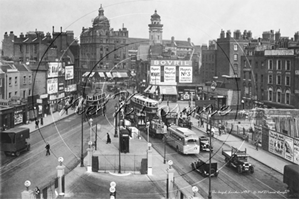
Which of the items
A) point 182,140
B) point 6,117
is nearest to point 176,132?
point 182,140

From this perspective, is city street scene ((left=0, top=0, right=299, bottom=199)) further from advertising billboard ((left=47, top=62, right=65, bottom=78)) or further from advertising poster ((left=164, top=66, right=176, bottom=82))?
advertising billboard ((left=47, top=62, right=65, bottom=78))

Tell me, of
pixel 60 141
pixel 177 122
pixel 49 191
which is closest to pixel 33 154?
pixel 60 141

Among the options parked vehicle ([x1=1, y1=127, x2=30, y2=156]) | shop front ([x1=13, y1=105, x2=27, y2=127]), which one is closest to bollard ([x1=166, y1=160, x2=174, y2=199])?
parked vehicle ([x1=1, y1=127, x2=30, y2=156])

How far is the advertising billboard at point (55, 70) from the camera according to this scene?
23172 mm

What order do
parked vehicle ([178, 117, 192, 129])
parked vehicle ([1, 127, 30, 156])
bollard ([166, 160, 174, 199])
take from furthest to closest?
parked vehicle ([1, 127, 30, 156])
parked vehicle ([178, 117, 192, 129])
bollard ([166, 160, 174, 199])

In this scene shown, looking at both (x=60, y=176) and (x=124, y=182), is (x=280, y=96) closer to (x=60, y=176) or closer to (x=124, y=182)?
(x=124, y=182)

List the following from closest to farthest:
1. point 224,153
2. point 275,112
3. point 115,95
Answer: point 275,112, point 115,95, point 224,153

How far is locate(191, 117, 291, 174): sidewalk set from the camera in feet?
41.4

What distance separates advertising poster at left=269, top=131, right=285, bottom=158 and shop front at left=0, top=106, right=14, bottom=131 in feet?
38.2

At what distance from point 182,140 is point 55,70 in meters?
13.5

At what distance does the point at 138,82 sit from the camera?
38.5 ft

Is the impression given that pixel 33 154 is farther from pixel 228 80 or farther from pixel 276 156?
pixel 276 156

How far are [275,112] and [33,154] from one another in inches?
315

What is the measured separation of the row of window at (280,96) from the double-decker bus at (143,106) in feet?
9.36
